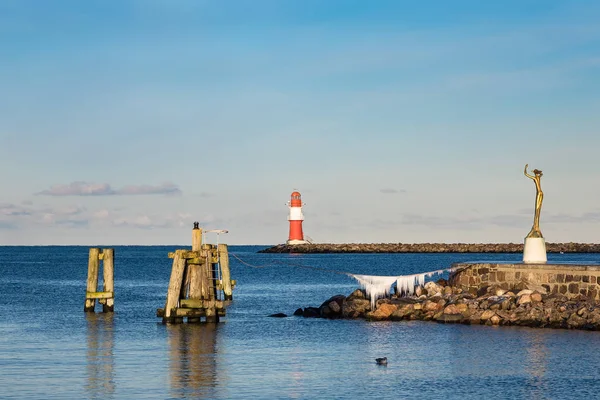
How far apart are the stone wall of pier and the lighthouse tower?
226 feet

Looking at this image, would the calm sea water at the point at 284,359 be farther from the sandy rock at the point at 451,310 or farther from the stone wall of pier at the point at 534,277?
the stone wall of pier at the point at 534,277

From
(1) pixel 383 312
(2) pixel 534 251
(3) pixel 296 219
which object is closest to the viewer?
(1) pixel 383 312

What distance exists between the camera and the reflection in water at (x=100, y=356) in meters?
18.4

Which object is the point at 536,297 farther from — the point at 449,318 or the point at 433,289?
the point at 433,289

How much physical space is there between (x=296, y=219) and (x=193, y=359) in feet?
277

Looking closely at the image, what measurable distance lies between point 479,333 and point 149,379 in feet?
33.2

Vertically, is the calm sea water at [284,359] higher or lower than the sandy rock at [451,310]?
lower

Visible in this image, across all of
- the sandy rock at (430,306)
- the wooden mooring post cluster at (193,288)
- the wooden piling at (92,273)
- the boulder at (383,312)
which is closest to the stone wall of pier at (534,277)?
the sandy rock at (430,306)

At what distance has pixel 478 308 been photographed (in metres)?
29.0

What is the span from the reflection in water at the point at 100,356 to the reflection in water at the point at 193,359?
1231 millimetres

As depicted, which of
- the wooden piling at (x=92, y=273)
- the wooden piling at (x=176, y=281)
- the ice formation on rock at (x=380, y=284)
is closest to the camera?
the wooden piling at (x=176, y=281)

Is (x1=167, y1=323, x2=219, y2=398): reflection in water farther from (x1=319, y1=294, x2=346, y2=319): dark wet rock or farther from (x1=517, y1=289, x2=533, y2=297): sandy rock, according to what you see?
(x1=517, y1=289, x2=533, y2=297): sandy rock

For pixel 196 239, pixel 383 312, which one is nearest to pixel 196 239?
pixel 196 239

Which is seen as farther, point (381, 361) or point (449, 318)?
point (449, 318)
